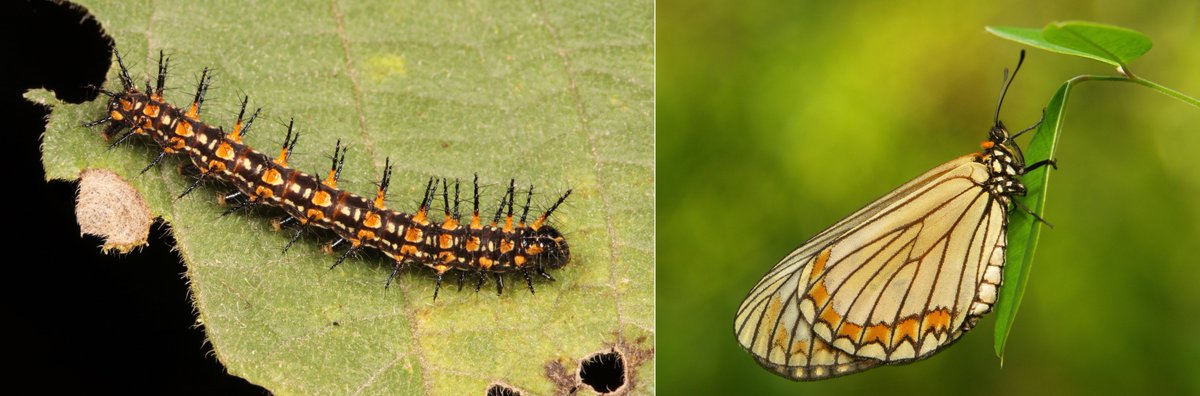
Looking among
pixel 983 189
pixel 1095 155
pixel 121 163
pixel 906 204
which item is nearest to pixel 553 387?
pixel 906 204

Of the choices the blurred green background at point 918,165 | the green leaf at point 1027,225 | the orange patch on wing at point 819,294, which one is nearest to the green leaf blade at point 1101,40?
the green leaf at point 1027,225

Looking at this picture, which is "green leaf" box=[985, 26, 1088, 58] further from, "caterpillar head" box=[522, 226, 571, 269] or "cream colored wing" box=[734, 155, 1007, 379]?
"caterpillar head" box=[522, 226, 571, 269]

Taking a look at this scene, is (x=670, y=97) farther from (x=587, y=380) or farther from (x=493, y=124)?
(x=587, y=380)

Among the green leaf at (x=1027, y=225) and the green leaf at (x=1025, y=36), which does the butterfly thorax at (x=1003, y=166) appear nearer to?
the green leaf at (x=1027, y=225)

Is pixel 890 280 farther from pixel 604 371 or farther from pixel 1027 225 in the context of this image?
pixel 604 371

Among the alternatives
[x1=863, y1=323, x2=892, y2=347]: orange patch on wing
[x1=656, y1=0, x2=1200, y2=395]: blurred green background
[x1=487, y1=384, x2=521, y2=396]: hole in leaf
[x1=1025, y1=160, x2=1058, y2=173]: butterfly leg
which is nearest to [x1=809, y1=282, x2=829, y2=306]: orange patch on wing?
[x1=863, y1=323, x2=892, y2=347]: orange patch on wing
